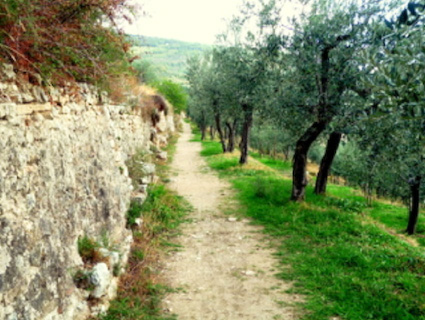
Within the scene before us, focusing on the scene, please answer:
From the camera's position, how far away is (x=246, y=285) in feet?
21.4

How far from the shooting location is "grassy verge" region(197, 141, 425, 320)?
5598mm

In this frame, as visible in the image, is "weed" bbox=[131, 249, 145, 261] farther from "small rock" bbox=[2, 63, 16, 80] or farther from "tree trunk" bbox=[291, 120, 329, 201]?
"tree trunk" bbox=[291, 120, 329, 201]

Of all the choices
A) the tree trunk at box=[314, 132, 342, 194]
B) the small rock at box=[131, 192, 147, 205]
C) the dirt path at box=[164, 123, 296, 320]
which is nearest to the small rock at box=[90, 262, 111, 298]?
the dirt path at box=[164, 123, 296, 320]

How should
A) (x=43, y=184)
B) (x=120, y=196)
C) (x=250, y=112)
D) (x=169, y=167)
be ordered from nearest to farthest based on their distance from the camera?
(x=43, y=184) < (x=120, y=196) < (x=250, y=112) < (x=169, y=167)

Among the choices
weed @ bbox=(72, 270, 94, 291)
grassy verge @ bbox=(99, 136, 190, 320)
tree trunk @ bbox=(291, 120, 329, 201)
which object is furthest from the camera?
tree trunk @ bbox=(291, 120, 329, 201)

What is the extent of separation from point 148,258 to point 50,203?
3459 millimetres

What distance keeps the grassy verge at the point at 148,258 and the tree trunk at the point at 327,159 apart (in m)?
5.98

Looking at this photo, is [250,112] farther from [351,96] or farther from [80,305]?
[80,305]

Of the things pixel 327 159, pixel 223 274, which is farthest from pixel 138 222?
pixel 327 159

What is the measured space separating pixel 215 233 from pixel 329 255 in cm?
331

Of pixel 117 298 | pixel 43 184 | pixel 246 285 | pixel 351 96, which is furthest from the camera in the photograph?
pixel 351 96

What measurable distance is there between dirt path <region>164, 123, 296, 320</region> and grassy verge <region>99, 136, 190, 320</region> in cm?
31

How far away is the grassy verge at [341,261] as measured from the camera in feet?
18.4

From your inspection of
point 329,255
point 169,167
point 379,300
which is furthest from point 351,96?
point 169,167
